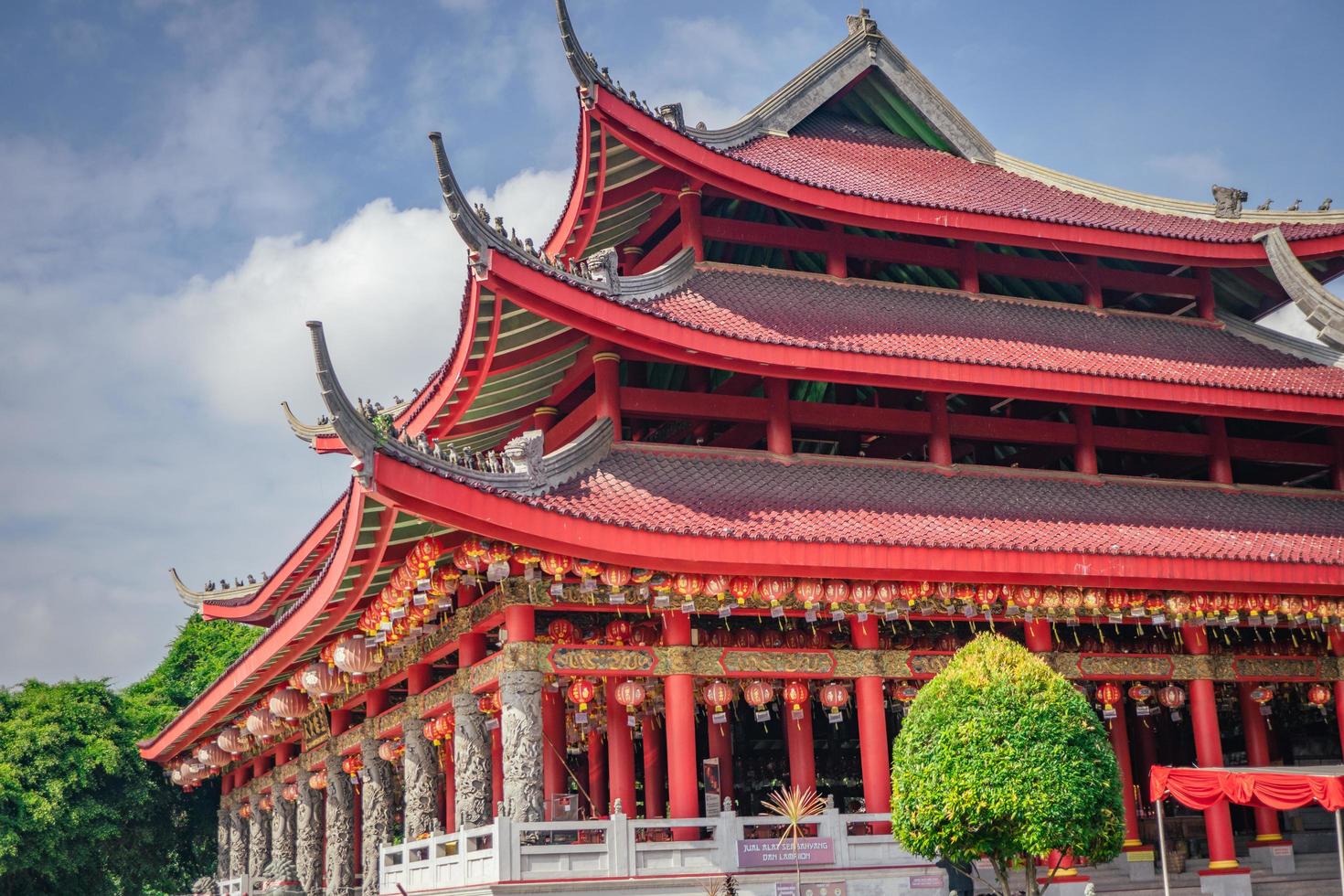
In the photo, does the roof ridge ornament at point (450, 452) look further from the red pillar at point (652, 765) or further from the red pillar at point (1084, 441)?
the red pillar at point (1084, 441)

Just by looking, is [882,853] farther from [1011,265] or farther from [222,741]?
[222,741]

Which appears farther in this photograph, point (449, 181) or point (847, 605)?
point (847, 605)

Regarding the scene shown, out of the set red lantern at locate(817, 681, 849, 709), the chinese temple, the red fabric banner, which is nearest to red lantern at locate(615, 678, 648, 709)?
the chinese temple

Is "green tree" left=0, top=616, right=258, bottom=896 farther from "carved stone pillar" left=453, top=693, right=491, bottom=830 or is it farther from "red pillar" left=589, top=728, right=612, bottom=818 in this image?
"carved stone pillar" left=453, top=693, right=491, bottom=830

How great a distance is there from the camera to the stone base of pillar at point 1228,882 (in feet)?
66.1

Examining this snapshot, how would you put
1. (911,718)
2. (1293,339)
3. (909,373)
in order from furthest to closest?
1. (1293,339)
2. (909,373)
3. (911,718)

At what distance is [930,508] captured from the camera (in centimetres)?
1975

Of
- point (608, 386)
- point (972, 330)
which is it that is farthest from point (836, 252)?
point (608, 386)

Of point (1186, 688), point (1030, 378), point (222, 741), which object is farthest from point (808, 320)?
point (222, 741)

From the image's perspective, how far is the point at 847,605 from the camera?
18500 millimetres

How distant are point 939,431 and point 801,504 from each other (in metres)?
3.61

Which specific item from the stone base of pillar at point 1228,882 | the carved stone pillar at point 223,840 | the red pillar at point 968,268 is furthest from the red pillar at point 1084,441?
the carved stone pillar at point 223,840

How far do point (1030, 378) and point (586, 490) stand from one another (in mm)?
7482

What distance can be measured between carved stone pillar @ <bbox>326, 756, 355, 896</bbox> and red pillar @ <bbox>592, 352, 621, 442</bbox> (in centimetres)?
1068
